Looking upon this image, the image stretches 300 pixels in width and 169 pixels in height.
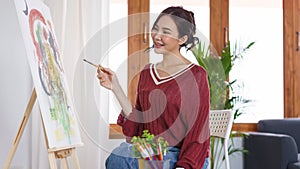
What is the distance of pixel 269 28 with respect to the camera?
16.9 feet

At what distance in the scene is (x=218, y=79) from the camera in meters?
4.63

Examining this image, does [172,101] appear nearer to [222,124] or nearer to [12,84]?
[222,124]

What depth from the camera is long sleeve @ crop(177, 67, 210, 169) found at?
2537mm

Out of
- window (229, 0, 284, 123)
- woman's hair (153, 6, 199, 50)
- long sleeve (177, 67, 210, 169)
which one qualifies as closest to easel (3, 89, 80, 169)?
long sleeve (177, 67, 210, 169)

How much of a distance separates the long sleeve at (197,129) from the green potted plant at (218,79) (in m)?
1.86

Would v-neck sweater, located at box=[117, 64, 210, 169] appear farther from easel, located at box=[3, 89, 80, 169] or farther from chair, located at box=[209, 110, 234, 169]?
chair, located at box=[209, 110, 234, 169]

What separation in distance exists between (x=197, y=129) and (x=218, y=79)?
6.77 ft

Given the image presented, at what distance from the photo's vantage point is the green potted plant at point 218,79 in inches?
180

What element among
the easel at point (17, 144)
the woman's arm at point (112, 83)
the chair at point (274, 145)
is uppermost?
the woman's arm at point (112, 83)

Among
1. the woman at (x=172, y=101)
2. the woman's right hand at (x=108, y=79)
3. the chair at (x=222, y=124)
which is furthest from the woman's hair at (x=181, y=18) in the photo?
the chair at (x=222, y=124)

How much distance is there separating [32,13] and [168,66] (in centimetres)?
91

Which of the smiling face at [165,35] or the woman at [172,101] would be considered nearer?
the woman at [172,101]

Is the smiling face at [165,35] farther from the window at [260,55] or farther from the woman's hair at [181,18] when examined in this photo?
the window at [260,55]

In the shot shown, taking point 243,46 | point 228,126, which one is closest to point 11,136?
point 228,126
